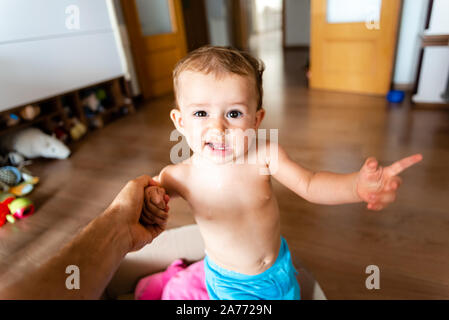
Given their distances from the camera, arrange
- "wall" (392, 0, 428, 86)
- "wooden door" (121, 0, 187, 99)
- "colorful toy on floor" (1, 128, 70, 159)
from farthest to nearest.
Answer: "wooden door" (121, 0, 187, 99), "wall" (392, 0, 428, 86), "colorful toy on floor" (1, 128, 70, 159)

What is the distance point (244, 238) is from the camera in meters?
0.63

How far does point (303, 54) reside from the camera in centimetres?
452

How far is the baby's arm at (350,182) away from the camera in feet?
1.41

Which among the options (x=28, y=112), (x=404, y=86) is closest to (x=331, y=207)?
(x=28, y=112)

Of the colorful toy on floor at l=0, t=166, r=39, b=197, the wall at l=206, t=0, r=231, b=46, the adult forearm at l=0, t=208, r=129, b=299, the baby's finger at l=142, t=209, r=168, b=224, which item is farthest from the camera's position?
the wall at l=206, t=0, r=231, b=46

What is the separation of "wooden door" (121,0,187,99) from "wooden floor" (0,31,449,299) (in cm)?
71

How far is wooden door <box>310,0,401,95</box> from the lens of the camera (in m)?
2.27

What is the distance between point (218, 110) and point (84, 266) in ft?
0.92

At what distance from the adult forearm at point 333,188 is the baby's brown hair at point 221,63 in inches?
7.1

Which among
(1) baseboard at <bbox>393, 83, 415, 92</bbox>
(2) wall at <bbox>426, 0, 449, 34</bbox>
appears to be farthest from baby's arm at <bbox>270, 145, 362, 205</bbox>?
(1) baseboard at <bbox>393, 83, 415, 92</bbox>

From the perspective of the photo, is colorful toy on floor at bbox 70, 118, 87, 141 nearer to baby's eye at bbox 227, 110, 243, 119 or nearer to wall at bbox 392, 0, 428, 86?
baby's eye at bbox 227, 110, 243, 119

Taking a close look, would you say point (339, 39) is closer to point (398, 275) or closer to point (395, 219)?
point (395, 219)

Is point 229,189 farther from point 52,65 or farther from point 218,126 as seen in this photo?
point 52,65

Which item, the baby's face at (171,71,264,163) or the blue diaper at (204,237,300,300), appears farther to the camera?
the blue diaper at (204,237,300,300)
